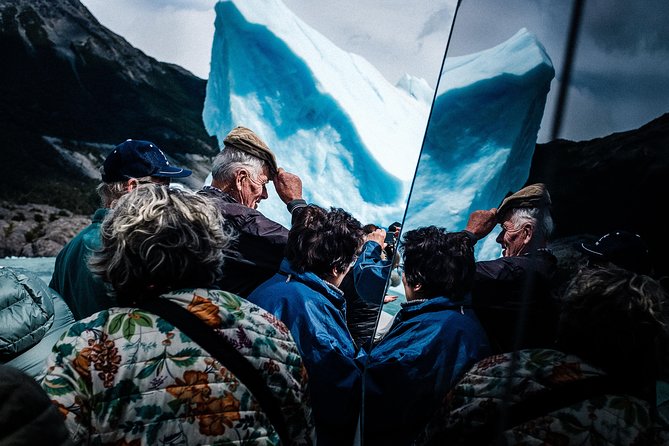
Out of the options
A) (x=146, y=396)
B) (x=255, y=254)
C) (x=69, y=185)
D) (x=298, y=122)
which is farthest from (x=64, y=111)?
(x=146, y=396)

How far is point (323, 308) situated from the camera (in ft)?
4.65

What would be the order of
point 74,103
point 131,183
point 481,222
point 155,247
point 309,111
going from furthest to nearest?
point 74,103 < point 309,111 < point 131,183 < point 155,247 < point 481,222

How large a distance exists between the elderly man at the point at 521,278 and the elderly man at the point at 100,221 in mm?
1087

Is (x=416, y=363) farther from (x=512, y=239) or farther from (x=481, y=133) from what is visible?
(x=481, y=133)

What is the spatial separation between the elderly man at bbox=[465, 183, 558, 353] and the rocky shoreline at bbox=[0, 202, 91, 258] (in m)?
11.0

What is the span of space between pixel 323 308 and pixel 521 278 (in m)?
0.77

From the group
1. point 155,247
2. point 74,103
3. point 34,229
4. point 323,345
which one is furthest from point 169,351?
point 74,103

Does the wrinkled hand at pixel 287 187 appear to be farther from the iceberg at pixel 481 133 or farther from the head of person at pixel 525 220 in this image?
the head of person at pixel 525 220

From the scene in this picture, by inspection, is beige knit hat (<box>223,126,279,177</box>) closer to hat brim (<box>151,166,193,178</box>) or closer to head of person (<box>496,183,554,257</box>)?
hat brim (<box>151,166,193,178</box>)

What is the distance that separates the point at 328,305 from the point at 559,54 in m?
0.94

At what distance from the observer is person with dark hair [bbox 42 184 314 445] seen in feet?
2.75

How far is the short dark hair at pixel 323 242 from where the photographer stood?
155 centimetres

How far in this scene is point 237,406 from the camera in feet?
2.94

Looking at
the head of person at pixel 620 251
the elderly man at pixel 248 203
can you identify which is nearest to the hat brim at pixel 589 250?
the head of person at pixel 620 251
